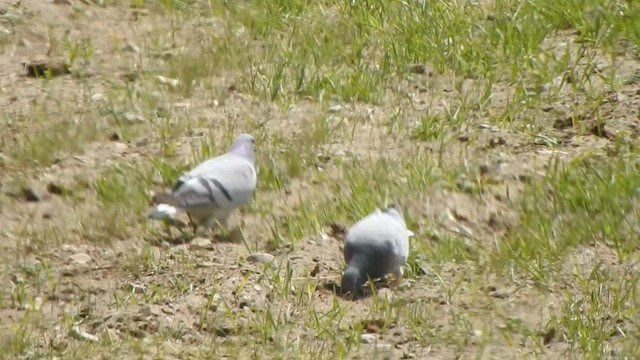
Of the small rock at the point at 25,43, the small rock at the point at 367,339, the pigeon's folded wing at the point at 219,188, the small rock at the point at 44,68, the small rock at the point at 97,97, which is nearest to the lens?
the small rock at the point at 367,339

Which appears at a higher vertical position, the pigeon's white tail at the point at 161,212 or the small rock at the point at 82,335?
the pigeon's white tail at the point at 161,212

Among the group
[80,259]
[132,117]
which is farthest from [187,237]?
[132,117]

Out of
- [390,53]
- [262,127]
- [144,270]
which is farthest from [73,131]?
[390,53]

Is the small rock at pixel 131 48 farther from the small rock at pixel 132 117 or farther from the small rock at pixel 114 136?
the small rock at pixel 114 136

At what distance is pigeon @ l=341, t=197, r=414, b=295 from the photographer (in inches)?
235

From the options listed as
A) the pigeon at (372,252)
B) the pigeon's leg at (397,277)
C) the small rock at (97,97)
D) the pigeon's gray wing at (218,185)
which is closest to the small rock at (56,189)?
the pigeon's gray wing at (218,185)

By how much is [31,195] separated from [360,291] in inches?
69.9

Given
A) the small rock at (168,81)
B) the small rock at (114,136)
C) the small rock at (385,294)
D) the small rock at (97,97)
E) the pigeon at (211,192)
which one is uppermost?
the pigeon at (211,192)

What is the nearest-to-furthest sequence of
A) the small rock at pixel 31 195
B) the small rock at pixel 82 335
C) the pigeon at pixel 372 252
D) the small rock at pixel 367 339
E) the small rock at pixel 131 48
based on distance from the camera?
the small rock at pixel 82 335 → the small rock at pixel 367 339 → the pigeon at pixel 372 252 → the small rock at pixel 31 195 → the small rock at pixel 131 48

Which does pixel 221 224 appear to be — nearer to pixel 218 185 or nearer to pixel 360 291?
pixel 218 185

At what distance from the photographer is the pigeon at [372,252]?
5965 millimetres

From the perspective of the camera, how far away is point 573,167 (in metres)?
7.33

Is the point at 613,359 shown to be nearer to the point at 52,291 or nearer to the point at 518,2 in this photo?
the point at 52,291

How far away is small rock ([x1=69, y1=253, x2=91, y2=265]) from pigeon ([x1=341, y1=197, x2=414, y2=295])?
1.14 m
